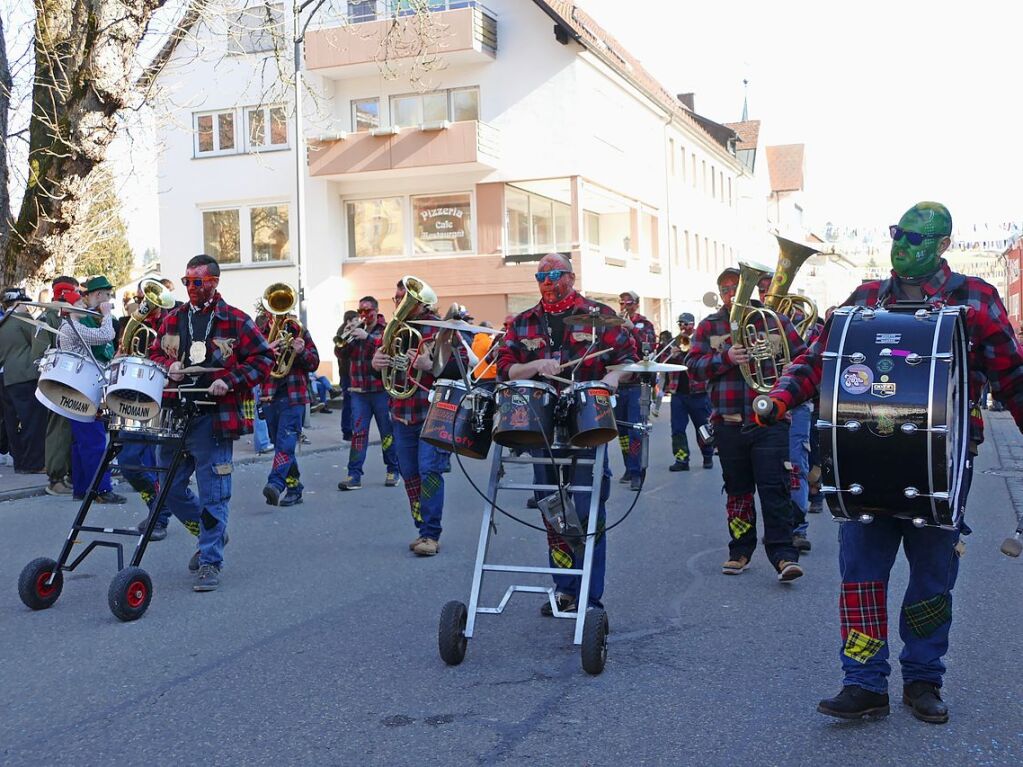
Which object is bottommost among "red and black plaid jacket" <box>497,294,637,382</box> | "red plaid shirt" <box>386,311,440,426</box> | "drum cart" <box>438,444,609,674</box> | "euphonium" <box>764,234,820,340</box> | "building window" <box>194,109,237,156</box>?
"drum cart" <box>438,444,609,674</box>

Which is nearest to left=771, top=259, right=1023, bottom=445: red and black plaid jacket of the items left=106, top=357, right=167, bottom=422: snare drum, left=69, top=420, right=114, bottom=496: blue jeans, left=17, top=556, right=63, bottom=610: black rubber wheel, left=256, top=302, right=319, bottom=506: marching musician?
left=106, top=357, right=167, bottom=422: snare drum

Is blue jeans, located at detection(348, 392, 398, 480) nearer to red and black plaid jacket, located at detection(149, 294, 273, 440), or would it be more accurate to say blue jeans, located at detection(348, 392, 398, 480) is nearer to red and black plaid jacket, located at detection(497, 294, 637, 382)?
red and black plaid jacket, located at detection(149, 294, 273, 440)

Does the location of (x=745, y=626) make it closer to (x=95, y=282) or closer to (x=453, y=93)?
(x=95, y=282)

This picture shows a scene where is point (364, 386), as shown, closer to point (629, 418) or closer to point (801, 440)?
point (629, 418)

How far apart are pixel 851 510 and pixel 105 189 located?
37.8 feet

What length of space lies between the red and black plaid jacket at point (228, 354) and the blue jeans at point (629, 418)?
5.10 metres

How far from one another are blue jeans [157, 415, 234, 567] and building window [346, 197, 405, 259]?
79.0 feet

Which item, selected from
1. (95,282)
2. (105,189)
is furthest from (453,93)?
(95,282)

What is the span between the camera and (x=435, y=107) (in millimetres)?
30359

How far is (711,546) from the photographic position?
8.45m

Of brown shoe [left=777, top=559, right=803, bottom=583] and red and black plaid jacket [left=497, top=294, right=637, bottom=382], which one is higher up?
red and black plaid jacket [left=497, top=294, right=637, bottom=382]

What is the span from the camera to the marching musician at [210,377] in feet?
22.7

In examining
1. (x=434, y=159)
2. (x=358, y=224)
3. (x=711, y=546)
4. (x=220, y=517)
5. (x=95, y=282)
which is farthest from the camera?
(x=358, y=224)

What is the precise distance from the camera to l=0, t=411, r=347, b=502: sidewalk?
11.2m
